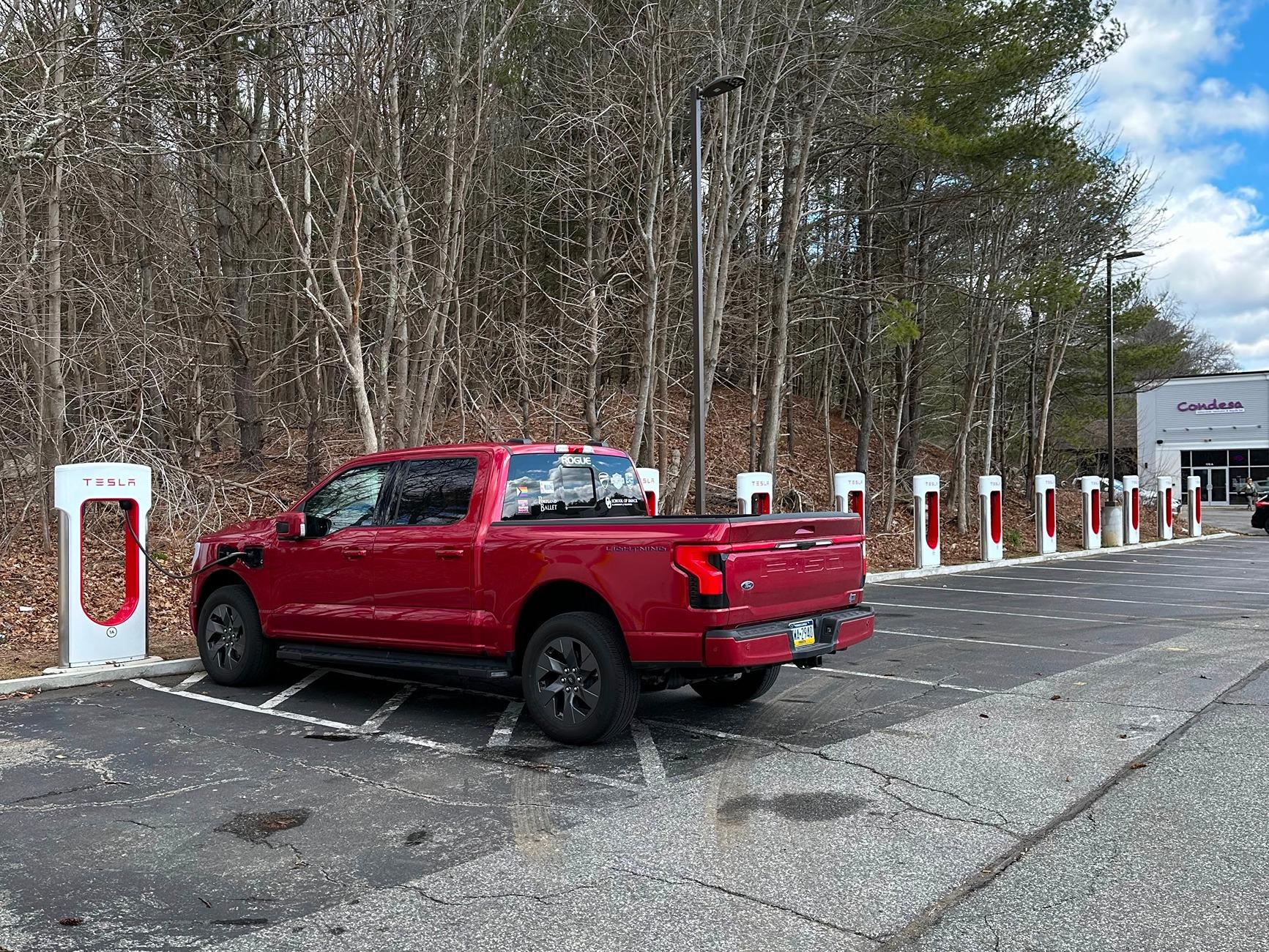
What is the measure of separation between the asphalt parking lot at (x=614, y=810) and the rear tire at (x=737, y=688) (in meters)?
0.14

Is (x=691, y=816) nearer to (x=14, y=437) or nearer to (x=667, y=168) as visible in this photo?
(x=14, y=437)

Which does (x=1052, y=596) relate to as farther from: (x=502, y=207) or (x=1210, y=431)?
(x=1210, y=431)

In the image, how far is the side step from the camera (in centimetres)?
704

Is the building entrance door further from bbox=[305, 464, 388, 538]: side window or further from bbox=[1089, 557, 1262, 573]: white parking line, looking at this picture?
bbox=[305, 464, 388, 538]: side window

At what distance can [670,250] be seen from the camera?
61.8 ft

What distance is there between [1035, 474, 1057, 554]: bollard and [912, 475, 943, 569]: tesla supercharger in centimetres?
457

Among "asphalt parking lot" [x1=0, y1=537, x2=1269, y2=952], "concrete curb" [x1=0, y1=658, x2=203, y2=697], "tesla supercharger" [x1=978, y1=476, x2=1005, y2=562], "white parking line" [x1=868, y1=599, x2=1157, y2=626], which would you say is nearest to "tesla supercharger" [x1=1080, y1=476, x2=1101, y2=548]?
"tesla supercharger" [x1=978, y1=476, x2=1005, y2=562]

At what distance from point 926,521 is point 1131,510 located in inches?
508

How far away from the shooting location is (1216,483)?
6081 cm

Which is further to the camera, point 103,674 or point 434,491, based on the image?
point 103,674

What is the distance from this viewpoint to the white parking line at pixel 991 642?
1016 centimetres

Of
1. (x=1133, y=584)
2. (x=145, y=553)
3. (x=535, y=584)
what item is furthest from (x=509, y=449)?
(x=1133, y=584)

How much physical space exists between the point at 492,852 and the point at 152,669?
5.84 metres

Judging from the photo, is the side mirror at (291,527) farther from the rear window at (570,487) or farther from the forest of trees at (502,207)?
the forest of trees at (502,207)
